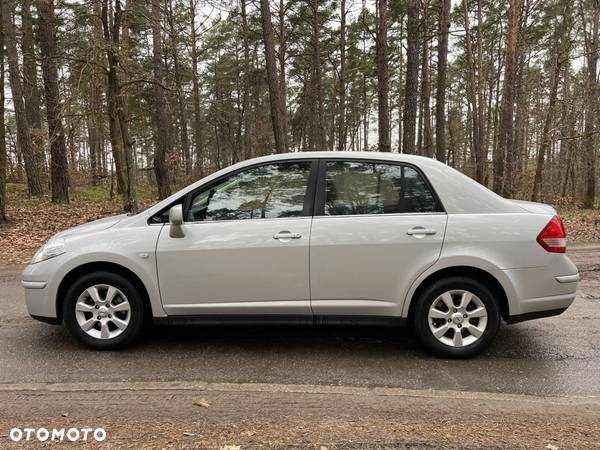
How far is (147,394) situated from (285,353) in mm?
1273

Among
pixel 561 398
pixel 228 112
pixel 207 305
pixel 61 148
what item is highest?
pixel 228 112

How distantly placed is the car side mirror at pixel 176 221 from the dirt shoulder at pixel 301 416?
4.12 feet

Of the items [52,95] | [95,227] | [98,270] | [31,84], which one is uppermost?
[52,95]

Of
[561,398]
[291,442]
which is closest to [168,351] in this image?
[291,442]

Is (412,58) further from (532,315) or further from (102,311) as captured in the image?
(102,311)

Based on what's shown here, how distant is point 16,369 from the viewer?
3779 mm

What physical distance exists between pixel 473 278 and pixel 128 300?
3086 millimetres

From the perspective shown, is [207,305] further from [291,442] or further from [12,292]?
[12,292]

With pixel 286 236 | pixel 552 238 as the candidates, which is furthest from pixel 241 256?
pixel 552 238

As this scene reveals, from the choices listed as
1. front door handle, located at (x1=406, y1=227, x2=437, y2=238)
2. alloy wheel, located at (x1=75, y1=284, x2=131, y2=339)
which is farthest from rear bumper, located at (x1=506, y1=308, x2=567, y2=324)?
alloy wheel, located at (x1=75, y1=284, x2=131, y2=339)

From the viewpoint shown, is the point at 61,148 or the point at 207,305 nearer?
the point at 207,305

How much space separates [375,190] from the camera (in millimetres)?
4008

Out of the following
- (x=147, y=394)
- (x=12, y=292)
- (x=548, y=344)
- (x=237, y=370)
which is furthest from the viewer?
(x=12, y=292)

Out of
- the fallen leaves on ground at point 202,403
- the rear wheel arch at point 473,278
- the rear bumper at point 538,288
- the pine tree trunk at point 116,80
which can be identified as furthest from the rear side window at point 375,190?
the pine tree trunk at point 116,80
